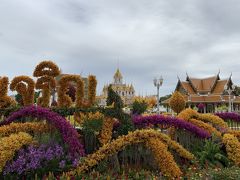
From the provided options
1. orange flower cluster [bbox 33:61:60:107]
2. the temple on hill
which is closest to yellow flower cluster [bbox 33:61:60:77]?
orange flower cluster [bbox 33:61:60:107]

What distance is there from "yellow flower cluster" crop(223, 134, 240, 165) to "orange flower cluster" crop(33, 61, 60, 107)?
706 cm

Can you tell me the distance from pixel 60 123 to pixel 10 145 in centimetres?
184

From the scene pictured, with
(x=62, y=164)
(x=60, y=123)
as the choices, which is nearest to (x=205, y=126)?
(x=60, y=123)

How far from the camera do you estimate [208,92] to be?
4803 centimetres

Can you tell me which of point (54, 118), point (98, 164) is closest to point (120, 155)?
point (98, 164)

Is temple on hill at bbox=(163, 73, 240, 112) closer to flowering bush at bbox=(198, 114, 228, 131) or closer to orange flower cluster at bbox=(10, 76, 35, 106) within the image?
flowering bush at bbox=(198, 114, 228, 131)

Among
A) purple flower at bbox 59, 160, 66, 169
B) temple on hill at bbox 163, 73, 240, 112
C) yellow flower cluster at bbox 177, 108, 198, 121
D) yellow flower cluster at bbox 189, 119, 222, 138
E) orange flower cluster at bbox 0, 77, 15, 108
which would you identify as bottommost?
purple flower at bbox 59, 160, 66, 169

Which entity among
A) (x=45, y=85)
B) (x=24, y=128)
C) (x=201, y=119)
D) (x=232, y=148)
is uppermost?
(x=45, y=85)

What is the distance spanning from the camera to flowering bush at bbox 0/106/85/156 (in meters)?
9.52

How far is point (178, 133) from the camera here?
12.2m

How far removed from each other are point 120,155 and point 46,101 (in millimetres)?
4834

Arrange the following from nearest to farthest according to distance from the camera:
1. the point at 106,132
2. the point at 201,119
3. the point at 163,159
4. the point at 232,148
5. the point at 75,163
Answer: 1. the point at 75,163
2. the point at 163,159
3. the point at 106,132
4. the point at 232,148
5. the point at 201,119

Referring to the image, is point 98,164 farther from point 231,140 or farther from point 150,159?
point 231,140

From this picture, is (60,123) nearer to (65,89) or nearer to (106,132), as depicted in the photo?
(106,132)
